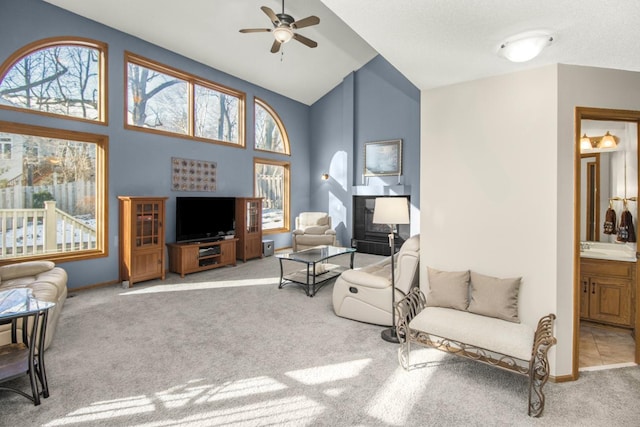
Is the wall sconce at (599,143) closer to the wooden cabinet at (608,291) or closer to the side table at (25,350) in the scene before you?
the wooden cabinet at (608,291)

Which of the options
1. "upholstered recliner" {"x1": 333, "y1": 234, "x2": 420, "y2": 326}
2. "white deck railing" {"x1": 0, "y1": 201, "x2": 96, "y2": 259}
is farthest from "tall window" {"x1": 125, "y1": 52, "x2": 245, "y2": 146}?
"upholstered recliner" {"x1": 333, "y1": 234, "x2": 420, "y2": 326}

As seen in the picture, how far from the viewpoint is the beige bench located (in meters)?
1.96

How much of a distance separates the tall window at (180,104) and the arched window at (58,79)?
1.46ft

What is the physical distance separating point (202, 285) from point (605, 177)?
5.56m

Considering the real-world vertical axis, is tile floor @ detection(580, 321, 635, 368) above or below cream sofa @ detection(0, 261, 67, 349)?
below

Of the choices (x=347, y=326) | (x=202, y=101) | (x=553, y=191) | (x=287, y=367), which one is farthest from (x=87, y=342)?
(x=202, y=101)

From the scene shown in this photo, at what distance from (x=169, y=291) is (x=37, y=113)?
2960 millimetres

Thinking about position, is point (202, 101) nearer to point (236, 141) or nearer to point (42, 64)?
point (236, 141)

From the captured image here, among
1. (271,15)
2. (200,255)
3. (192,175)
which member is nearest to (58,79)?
(192,175)

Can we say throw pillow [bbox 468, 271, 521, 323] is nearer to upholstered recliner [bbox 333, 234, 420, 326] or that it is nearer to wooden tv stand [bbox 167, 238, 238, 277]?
upholstered recliner [bbox 333, 234, 420, 326]


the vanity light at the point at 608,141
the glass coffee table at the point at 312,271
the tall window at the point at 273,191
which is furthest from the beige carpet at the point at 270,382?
the tall window at the point at 273,191

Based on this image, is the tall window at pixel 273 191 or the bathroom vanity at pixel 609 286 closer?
the bathroom vanity at pixel 609 286

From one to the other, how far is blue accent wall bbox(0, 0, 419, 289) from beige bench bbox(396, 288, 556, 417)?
4754 mm

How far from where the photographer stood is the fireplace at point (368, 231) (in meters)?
7.46
